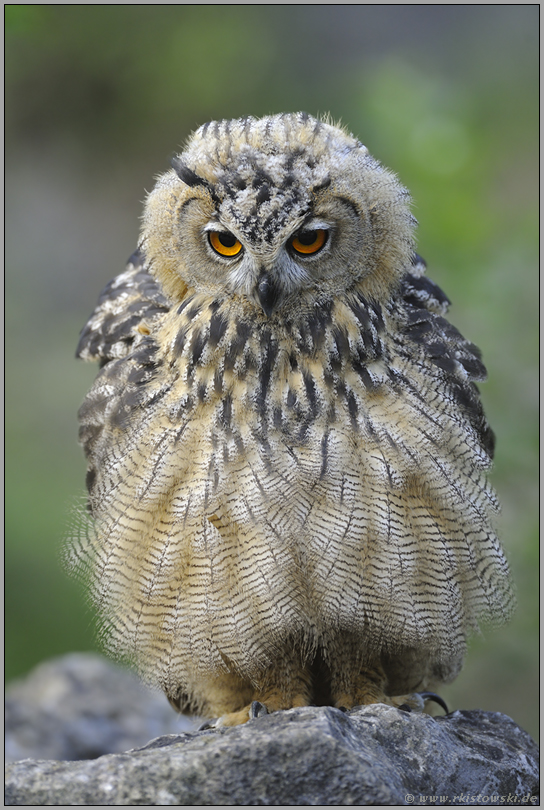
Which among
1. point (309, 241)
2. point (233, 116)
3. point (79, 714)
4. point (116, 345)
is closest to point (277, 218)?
point (309, 241)

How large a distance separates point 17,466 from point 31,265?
7.44 ft

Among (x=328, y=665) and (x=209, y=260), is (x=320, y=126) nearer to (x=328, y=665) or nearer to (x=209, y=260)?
(x=209, y=260)

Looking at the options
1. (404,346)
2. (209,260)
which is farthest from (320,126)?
(404,346)

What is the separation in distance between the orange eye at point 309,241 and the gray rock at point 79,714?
91.8 inches

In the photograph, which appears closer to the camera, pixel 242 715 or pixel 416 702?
pixel 242 715

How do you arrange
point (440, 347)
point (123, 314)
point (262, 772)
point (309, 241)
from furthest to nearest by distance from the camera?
point (123, 314), point (440, 347), point (309, 241), point (262, 772)

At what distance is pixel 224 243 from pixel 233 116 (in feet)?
14.5

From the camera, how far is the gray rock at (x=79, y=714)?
3.51 m

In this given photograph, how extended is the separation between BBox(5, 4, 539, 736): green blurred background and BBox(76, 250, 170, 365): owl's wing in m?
1.34

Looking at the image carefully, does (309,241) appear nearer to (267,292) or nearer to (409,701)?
(267,292)

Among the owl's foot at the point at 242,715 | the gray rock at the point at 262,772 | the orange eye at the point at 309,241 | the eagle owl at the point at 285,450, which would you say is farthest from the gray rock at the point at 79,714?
the orange eye at the point at 309,241

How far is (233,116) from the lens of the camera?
599 centimetres

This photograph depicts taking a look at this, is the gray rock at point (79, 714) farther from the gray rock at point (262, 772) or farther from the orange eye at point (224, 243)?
the orange eye at point (224, 243)

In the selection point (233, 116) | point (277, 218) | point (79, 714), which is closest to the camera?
point (277, 218)
